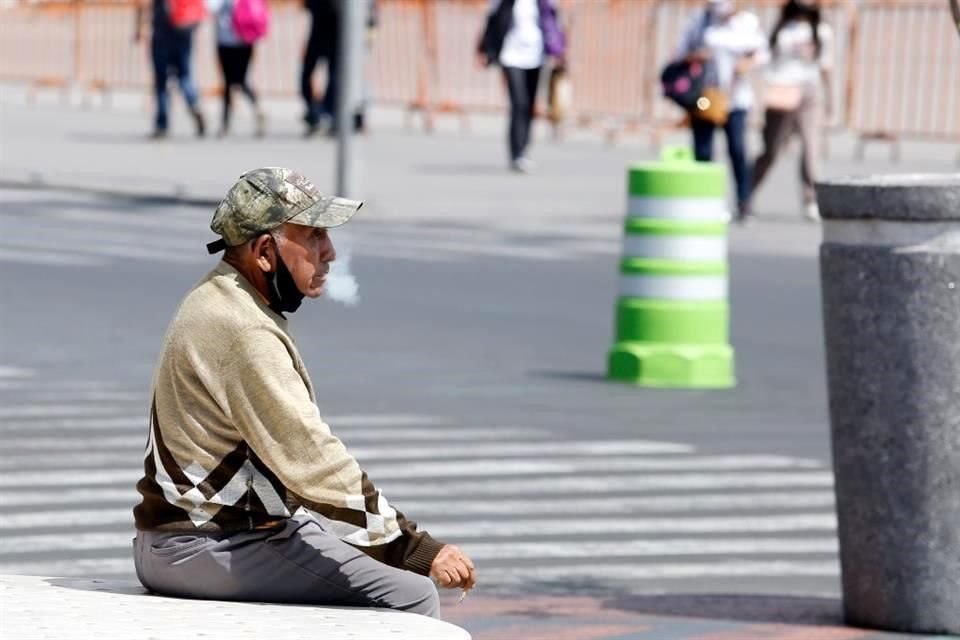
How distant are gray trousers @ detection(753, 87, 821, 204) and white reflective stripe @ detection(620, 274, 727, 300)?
7.92 meters

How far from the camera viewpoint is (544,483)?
386 inches

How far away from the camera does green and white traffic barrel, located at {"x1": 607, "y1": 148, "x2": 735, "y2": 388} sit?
12820 mm

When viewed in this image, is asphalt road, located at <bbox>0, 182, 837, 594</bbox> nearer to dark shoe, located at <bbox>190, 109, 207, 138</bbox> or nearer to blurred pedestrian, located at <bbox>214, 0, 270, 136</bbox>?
blurred pedestrian, located at <bbox>214, 0, 270, 136</bbox>

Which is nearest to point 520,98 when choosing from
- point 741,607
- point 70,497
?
point 70,497

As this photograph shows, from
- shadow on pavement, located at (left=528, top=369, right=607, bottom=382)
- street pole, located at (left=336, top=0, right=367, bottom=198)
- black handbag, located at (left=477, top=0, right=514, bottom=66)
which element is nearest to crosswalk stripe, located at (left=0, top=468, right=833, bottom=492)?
shadow on pavement, located at (left=528, top=369, right=607, bottom=382)

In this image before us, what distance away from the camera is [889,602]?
7.29 metres

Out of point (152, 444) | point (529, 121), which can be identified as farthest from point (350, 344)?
point (529, 121)

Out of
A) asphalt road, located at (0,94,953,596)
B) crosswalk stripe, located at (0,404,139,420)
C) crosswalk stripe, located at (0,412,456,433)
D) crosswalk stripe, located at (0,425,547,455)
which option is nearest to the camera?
asphalt road, located at (0,94,953,596)

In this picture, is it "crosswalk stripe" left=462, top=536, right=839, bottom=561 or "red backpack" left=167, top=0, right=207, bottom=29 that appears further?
"red backpack" left=167, top=0, right=207, bottom=29

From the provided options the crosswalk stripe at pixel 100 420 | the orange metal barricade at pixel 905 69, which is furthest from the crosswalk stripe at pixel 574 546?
the orange metal barricade at pixel 905 69

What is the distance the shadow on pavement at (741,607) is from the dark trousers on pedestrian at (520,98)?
1636 centimetres

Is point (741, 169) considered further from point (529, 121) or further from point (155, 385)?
point (155, 385)

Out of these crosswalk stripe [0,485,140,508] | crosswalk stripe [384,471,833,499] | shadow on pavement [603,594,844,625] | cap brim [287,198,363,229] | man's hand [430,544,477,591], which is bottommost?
crosswalk stripe [384,471,833,499]

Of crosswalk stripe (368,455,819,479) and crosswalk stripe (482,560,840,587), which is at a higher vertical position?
crosswalk stripe (482,560,840,587)
